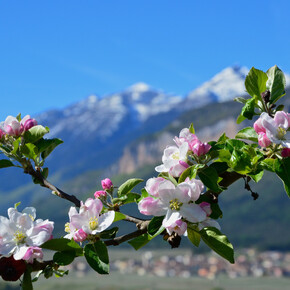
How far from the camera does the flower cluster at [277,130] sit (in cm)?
202

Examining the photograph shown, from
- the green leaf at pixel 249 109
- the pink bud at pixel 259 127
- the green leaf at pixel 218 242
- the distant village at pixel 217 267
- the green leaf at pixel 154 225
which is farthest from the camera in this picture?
the distant village at pixel 217 267

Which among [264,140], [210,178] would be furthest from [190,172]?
[264,140]

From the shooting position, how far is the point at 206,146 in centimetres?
217

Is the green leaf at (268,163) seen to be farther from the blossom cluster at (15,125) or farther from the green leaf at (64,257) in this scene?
the blossom cluster at (15,125)

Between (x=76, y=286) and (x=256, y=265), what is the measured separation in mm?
68386

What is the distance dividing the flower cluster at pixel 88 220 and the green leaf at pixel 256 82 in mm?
910

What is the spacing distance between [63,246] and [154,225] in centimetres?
40

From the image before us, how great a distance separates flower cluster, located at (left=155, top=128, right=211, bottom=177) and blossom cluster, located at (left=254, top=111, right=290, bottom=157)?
0.25m

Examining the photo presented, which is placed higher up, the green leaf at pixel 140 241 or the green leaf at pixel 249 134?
the green leaf at pixel 249 134

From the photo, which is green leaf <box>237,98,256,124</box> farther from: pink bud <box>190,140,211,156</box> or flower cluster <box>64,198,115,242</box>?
flower cluster <box>64,198,115,242</box>

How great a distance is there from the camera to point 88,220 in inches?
84.3

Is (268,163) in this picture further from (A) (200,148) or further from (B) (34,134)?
(B) (34,134)

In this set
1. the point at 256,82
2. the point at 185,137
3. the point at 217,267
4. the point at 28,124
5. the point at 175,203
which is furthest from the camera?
the point at 217,267

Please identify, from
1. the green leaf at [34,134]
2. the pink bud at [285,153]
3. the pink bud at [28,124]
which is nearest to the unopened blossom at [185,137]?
the pink bud at [285,153]
